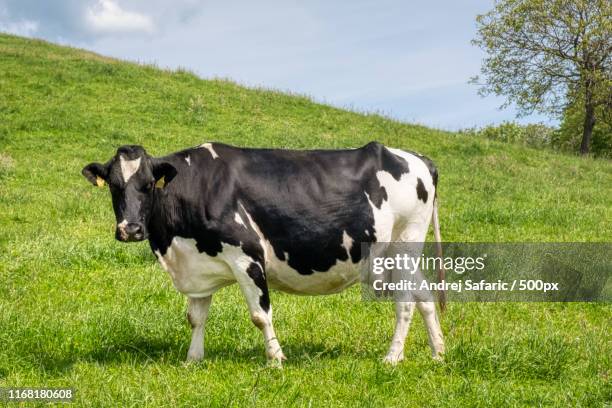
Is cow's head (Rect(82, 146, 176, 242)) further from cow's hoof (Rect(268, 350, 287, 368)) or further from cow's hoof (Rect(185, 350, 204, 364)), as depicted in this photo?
cow's hoof (Rect(268, 350, 287, 368))

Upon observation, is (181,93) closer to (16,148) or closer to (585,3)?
(16,148)

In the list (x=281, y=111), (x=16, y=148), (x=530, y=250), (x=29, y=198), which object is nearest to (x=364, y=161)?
(x=530, y=250)

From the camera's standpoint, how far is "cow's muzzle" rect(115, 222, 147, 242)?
5.57 m

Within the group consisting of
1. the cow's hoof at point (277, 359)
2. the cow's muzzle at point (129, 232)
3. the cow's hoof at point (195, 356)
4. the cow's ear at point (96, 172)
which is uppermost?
the cow's ear at point (96, 172)

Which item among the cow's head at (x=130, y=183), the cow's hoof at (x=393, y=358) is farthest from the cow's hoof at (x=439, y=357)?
the cow's head at (x=130, y=183)

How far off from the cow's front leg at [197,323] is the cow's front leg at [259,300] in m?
0.69

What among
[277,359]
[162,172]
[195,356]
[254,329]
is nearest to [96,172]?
[162,172]

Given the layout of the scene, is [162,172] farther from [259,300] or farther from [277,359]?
[277,359]

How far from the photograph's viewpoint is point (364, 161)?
655 cm

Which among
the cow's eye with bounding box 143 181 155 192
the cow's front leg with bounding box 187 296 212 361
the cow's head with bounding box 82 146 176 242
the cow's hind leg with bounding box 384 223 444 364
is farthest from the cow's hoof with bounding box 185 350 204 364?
the cow's hind leg with bounding box 384 223 444 364

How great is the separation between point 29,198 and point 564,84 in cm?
2978

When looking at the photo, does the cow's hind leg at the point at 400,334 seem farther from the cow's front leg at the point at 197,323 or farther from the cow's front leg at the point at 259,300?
the cow's front leg at the point at 197,323

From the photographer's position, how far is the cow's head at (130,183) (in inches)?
221

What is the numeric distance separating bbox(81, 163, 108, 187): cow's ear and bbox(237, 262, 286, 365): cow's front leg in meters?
1.49
